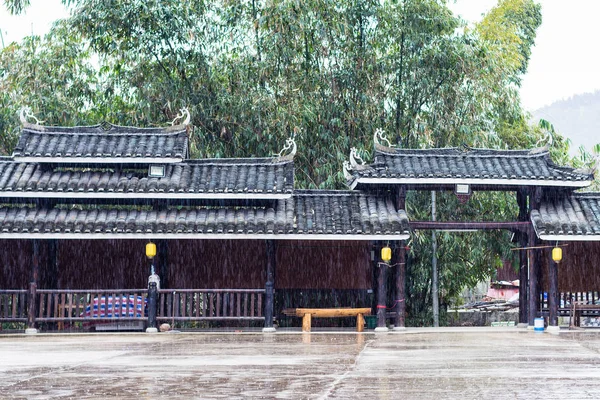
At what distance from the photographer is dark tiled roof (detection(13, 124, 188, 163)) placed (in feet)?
53.6

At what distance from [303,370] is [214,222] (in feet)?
27.6

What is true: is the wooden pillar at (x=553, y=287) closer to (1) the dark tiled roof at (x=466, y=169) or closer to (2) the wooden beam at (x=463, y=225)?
(2) the wooden beam at (x=463, y=225)

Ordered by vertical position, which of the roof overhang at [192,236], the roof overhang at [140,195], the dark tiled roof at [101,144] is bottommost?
the roof overhang at [192,236]

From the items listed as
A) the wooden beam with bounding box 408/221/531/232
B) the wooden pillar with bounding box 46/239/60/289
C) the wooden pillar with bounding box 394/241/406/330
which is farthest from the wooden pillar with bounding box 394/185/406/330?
the wooden pillar with bounding box 46/239/60/289

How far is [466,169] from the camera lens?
16.5 m

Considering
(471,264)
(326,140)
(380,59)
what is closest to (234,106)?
(326,140)

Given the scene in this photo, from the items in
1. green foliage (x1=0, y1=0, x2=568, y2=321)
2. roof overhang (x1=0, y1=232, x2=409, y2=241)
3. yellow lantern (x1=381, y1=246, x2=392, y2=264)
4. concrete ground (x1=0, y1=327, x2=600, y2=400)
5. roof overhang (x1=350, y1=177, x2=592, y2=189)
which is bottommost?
concrete ground (x1=0, y1=327, x2=600, y2=400)

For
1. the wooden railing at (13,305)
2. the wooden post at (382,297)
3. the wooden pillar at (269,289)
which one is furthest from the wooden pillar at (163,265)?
the wooden post at (382,297)

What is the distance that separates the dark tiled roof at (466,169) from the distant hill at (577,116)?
4501 inches

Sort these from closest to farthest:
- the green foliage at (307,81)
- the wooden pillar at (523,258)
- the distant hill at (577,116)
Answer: the wooden pillar at (523,258) < the green foliage at (307,81) < the distant hill at (577,116)

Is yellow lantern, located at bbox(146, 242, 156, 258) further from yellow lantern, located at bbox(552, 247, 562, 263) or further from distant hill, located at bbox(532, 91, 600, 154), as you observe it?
distant hill, located at bbox(532, 91, 600, 154)

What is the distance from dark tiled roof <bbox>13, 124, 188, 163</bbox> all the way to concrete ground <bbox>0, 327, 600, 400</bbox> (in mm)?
5009

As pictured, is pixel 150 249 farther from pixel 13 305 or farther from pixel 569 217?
pixel 569 217

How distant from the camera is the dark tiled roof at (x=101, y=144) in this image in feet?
53.6
